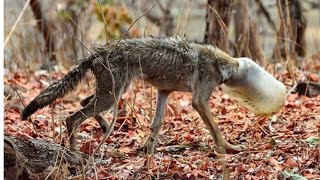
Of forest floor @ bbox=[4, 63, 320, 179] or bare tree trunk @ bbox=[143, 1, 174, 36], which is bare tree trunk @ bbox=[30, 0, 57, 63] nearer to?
bare tree trunk @ bbox=[143, 1, 174, 36]

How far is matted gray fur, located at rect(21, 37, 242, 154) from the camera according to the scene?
6.29 meters

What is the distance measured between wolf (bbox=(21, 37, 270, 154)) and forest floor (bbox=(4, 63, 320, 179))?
15 cm

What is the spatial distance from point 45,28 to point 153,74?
706 centimetres

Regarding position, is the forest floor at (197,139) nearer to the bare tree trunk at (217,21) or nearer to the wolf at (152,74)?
the wolf at (152,74)

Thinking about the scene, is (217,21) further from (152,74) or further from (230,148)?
(230,148)

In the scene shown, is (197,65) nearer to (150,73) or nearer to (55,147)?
(150,73)

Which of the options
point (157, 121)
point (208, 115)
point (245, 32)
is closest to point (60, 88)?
point (157, 121)

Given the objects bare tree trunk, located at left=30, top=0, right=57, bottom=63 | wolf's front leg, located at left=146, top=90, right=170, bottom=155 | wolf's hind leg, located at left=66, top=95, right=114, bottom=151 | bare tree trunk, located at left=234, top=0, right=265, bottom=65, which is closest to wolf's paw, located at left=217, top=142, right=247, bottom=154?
wolf's front leg, located at left=146, top=90, right=170, bottom=155

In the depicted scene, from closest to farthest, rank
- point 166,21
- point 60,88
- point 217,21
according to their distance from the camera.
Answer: point 60,88 < point 217,21 < point 166,21

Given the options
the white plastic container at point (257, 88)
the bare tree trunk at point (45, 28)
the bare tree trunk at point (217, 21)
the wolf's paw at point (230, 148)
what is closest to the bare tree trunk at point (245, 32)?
the bare tree trunk at point (217, 21)

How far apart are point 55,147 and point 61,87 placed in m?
0.82

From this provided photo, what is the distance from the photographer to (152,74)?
656 centimetres

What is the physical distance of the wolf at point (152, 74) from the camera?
20.6 feet

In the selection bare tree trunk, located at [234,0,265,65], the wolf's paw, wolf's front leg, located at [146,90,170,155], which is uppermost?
bare tree trunk, located at [234,0,265,65]
